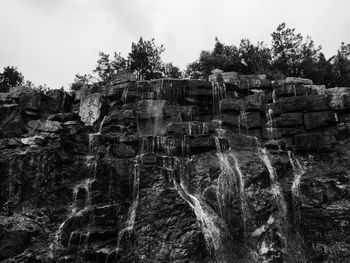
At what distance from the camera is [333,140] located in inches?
777

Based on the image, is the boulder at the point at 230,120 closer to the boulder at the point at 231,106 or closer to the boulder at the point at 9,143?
the boulder at the point at 231,106

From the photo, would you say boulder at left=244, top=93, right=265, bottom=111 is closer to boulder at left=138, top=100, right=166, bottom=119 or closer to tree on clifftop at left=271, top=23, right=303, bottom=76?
boulder at left=138, top=100, right=166, bottom=119

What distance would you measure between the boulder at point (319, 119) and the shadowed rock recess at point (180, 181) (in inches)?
2.5

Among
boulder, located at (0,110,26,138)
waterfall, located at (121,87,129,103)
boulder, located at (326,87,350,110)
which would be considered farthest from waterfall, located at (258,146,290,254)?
boulder, located at (0,110,26,138)

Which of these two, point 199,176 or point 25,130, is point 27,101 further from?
point 199,176

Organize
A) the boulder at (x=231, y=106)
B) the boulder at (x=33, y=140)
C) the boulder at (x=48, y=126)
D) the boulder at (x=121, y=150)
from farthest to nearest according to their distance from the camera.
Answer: the boulder at (x=231, y=106)
the boulder at (x=48, y=126)
the boulder at (x=33, y=140)
the boulder at (x=121, y=150)

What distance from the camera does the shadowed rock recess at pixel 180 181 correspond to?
14000 mm

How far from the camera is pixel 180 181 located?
Result: 16812 mm

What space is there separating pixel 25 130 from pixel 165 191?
12.7 m

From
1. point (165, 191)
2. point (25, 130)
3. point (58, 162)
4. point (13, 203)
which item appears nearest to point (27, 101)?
point (25, 130)

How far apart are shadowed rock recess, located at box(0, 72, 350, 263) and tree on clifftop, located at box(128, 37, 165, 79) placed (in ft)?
66.4

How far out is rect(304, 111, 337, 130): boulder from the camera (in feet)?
66.6

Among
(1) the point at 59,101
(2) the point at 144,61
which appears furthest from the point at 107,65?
(1) the point at 59,101

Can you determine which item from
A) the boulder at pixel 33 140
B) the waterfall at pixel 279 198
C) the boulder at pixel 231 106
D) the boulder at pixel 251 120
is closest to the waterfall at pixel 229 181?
the waterfall at pixel 279 198
